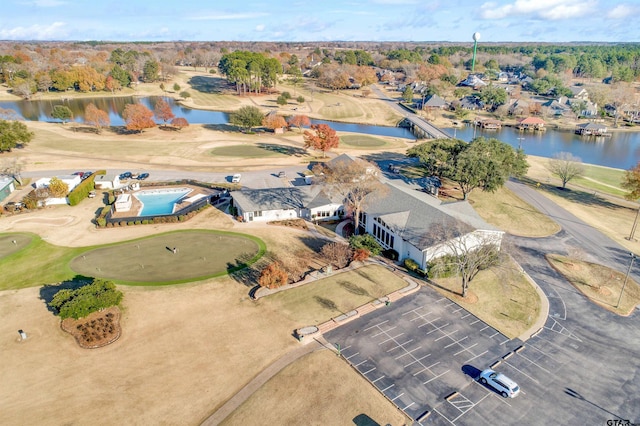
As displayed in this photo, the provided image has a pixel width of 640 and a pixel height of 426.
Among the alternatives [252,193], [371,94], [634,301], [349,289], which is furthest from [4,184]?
[371,94]

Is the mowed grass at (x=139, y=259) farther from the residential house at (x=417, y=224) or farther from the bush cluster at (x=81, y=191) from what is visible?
the residential house at (x=417, y=224)

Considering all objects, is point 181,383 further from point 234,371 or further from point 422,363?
point 422,363

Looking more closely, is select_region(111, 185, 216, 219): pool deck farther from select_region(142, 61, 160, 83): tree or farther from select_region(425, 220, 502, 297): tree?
select_region(142, 61, 160, 83): tree

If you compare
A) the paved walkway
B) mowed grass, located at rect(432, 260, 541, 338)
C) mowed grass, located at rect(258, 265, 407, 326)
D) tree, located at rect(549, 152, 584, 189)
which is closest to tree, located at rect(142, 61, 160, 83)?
tree, located at rect(549, 152, 584, 189)

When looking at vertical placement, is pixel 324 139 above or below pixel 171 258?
above

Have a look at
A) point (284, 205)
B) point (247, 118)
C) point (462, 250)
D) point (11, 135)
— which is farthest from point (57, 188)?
point (462, 250)

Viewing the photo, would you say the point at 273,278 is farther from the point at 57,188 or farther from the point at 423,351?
the point at 57,188

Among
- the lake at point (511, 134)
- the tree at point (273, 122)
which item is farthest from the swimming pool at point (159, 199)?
the lake at point (511, 134)
